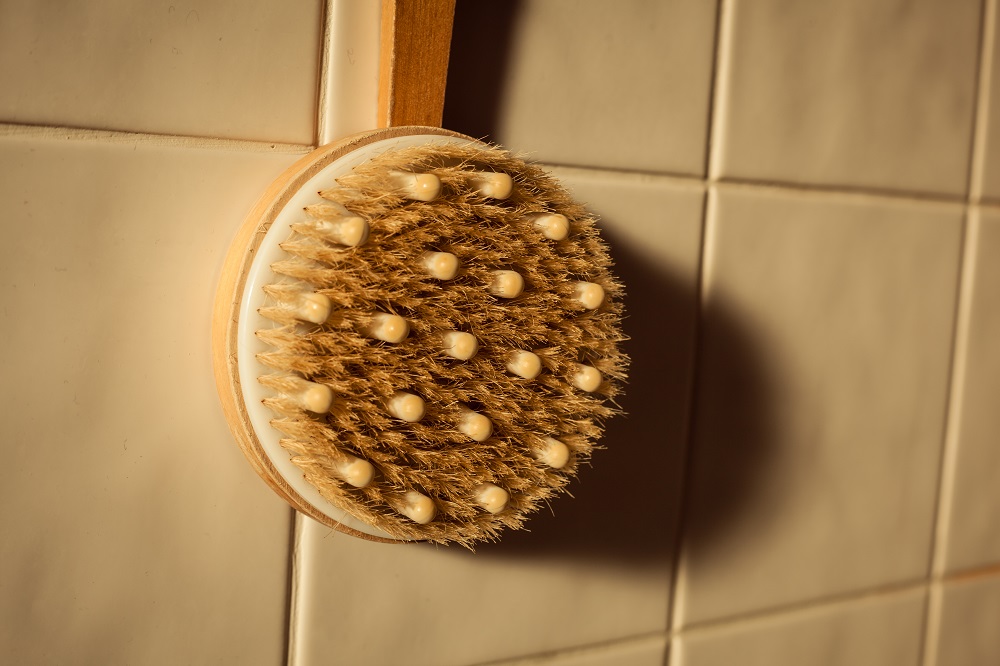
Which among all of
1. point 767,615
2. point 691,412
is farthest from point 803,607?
point 691,412

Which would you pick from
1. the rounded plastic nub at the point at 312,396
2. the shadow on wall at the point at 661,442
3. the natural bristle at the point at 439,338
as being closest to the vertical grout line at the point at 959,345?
the shadow on wall at the point at 661,442

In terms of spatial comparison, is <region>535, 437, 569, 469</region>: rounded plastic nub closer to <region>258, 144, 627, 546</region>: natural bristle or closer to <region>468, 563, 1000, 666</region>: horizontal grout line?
<region>258, 144, 627, 546</region>: natural bristle

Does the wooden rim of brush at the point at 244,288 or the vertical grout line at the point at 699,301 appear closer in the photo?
the wooden rim of brush at the point at 244,288

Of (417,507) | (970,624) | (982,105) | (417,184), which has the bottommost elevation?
(970,624)

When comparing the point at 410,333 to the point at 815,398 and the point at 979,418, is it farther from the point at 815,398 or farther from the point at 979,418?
the point at 979,418

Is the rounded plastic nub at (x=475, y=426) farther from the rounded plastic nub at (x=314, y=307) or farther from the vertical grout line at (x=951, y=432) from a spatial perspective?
the vertical grout line at (x=951, y=432)

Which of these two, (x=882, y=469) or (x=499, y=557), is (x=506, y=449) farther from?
(x=882, y=469)

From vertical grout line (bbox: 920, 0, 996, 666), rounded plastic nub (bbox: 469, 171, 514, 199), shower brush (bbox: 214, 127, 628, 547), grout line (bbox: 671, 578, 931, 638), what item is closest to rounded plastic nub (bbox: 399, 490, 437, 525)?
shower brush (bbox: 214, 127, 628, 547)
